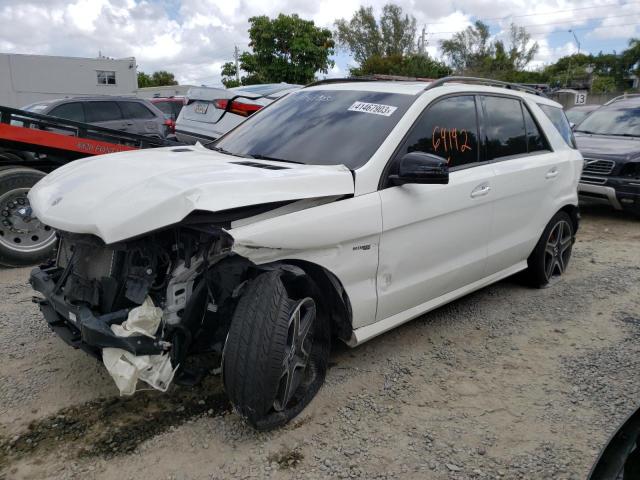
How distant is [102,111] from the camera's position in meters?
11.1

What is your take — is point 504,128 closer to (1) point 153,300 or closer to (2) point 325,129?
(2) point 325,129

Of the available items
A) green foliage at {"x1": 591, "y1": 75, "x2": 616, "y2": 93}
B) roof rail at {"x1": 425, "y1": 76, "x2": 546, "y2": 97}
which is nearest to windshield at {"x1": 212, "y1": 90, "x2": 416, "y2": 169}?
roof rail at {"x1": 425, "y1": 76, "x2": 546, "y2": 97}

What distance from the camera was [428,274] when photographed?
3.61 metres

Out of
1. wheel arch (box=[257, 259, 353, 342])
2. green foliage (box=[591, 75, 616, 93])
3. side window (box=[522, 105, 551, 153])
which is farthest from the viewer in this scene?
green foliage (box=[591, 75, 616, 93])

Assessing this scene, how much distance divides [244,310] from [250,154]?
1.43m

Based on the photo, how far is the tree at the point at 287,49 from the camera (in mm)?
29578

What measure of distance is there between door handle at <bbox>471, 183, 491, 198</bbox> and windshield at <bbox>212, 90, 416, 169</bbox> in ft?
2.59

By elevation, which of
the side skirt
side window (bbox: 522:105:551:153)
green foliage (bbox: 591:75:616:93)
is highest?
green foliage (bbox: 591:75:616:93)

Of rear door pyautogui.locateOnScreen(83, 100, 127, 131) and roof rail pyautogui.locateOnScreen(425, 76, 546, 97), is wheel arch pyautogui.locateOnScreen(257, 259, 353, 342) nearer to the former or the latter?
roof rail pyautogui.locateOnScreen(425, 76, 546, 97)

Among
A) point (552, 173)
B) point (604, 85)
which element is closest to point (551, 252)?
point (552, 173)

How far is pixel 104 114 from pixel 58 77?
1514 centimetres

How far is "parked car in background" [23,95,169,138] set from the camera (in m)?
10.5

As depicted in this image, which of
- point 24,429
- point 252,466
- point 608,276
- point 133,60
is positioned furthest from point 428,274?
point 133,60

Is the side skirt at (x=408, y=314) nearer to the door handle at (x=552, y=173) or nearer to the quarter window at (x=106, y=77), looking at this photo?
the door handle at (x=552, y=173)
